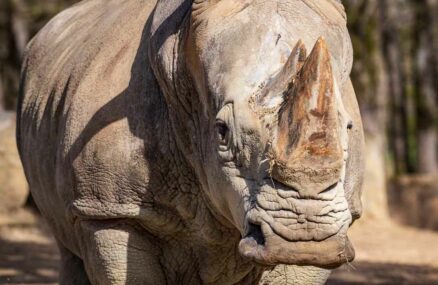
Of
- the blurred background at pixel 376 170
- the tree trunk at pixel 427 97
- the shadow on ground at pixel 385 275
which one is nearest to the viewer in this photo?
the shadow on ground at pixel 385 275

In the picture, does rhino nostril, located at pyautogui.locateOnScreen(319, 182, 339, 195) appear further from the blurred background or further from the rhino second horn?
the blurred background

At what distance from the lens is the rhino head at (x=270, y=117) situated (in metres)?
5.03

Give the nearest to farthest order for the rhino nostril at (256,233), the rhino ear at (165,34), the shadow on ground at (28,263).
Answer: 1. the rhino nostril at (256,233)
2. the rhino ear at (165,34)
3. the shadow on ground at (28,263)

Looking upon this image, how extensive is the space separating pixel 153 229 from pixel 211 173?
0.79 metres

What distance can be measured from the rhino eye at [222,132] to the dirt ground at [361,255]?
4.32 m

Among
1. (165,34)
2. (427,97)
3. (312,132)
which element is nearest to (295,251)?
(312,132)

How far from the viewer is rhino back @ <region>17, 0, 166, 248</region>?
6230 millimetres

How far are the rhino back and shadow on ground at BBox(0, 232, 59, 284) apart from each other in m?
3.15

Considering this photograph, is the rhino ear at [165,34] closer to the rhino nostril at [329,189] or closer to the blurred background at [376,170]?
the rhino nostril at [329,189]

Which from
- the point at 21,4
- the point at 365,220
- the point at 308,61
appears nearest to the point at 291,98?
the point at 308,61

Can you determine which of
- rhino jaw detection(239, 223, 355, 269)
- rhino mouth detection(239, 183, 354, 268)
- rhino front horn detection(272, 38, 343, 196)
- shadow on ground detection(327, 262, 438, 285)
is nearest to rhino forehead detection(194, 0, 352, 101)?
rhino front horn detection(272, 38, 343, 196)

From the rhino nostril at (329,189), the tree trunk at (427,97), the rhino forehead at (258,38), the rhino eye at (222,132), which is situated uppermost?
the rhino forehead at (258,38)

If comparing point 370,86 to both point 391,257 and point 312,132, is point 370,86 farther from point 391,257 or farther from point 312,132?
point 312,132

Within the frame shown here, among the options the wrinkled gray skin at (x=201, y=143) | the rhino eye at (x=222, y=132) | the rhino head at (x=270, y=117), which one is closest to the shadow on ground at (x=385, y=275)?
the wrinkled gray skin at (x=201, y=143)
